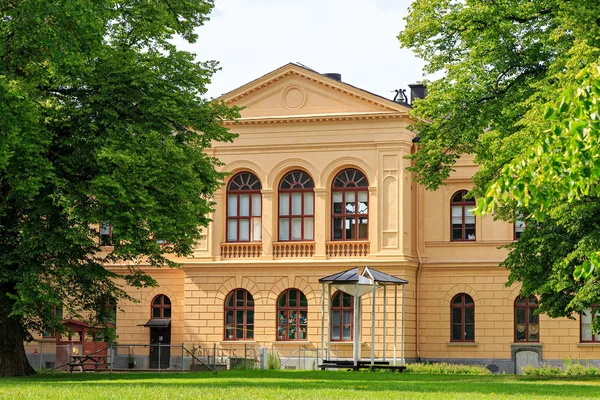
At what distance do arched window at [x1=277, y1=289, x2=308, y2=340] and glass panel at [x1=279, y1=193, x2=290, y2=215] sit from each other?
131 inches

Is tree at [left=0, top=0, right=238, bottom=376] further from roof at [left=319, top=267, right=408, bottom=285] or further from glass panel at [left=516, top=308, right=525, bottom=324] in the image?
glass panel at [left=516, top=308, right=525, bottom=324]

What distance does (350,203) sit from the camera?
1812 inches

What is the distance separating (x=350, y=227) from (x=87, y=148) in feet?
57.5

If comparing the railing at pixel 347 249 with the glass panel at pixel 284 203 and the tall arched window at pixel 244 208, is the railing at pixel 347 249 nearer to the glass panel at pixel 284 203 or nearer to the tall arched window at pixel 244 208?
the glass panel at pixel 284 203

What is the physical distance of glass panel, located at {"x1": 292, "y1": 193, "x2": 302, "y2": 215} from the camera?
153 ft

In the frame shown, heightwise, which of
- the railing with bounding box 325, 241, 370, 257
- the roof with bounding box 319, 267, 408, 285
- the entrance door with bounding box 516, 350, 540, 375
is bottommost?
the entrance door with bounding box 516, 350, 540, 375

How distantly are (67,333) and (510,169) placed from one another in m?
25.3

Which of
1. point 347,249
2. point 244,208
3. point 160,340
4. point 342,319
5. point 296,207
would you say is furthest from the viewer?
point 160,340

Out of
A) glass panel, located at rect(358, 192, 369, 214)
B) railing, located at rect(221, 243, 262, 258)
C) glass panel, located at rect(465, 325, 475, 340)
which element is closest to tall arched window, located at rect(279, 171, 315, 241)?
railing, located at rect(221, 243, 262, 258)

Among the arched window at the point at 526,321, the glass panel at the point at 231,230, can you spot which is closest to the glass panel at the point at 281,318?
the glass panel at the point at 231,230

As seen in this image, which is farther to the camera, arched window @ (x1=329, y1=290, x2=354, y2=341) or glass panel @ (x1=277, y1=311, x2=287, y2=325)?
glass panel @ (x1=277, y1=311, x2=287, y2=325)

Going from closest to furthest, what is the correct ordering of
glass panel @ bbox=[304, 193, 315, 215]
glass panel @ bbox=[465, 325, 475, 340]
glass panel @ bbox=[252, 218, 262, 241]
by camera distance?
1. glass panel @ bbox=[465, 325, 475, 340]
2. glass panel @ bbox=[304, 193, 315, 215]
3. glass panel @ bbox=[252, 218, 262, 241]

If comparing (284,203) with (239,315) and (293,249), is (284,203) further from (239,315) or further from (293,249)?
(239,315)

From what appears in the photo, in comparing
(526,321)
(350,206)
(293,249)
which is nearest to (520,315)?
(526,321)
